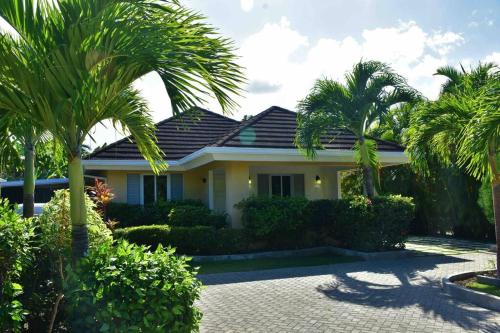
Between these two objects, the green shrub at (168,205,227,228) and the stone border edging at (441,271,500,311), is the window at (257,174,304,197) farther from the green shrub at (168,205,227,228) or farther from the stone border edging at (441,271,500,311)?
the stone border edging at (441,271,500,311)

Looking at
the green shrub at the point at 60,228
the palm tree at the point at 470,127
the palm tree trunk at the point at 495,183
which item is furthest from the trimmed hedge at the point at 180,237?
the palm tree trunk at the point at 495,183

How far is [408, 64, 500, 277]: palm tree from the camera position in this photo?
7.60m

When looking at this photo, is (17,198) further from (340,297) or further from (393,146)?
(340,297)

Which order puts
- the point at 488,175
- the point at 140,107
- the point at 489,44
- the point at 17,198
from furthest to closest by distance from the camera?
the point at 17,198 < the point at 489,44 < the point at 488,175 < the point at 140,107

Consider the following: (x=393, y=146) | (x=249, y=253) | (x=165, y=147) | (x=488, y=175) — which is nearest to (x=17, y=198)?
(x=165, y=147)

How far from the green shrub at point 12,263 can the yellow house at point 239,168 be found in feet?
33.9

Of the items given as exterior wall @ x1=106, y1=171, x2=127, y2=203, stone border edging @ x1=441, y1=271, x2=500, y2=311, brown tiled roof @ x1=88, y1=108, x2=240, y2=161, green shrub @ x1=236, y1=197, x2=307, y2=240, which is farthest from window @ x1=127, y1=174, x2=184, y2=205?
stone border edging @ x1=441, y1=271, x2=500, y2=311

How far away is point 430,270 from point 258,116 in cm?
935

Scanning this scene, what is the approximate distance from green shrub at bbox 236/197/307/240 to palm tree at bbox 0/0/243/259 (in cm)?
931

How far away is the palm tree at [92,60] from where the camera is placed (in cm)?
458

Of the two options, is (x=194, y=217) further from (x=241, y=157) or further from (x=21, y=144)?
(x=21, y=144)

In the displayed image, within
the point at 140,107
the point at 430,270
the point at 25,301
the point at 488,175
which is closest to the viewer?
the point at 25,301

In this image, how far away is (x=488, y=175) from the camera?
953 centimetres

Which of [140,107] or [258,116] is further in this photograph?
[258,116]
